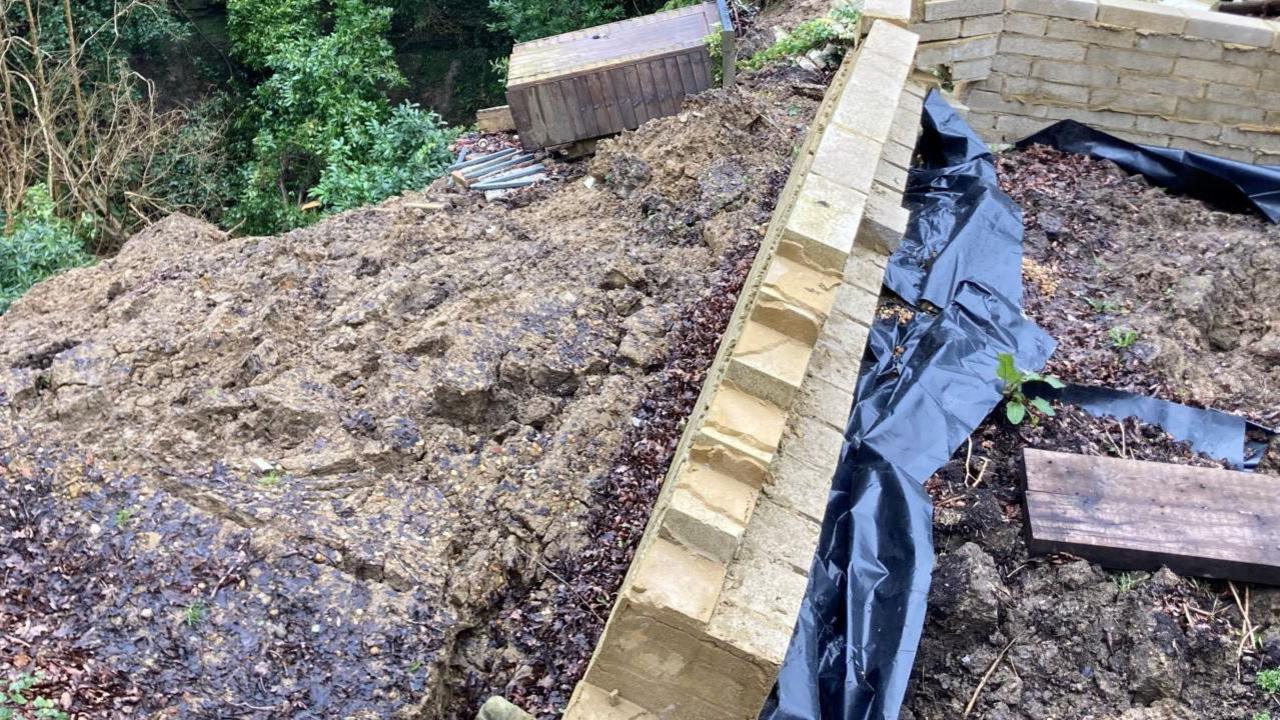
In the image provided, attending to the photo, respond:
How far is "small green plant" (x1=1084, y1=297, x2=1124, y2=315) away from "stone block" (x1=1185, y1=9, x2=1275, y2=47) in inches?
87.0

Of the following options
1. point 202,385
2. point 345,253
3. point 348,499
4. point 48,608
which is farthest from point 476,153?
point 48,608

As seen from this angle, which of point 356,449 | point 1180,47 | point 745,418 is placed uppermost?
point 1180,47

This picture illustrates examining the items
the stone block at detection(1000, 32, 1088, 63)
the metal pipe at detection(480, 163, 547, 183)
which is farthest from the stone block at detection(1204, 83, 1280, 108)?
the metal pipe at detection(480, 163, 547, 183)

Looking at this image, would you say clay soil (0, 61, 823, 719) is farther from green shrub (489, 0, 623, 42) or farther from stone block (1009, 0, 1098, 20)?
→ green shrub (489, 0, 623, 42)

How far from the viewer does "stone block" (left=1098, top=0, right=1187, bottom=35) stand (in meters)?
6.18

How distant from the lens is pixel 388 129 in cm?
1030

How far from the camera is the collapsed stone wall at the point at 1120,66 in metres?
6.23

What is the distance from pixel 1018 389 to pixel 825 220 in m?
1.71

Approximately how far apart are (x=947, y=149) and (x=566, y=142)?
3.54 m

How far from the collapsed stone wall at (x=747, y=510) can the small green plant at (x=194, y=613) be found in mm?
1519

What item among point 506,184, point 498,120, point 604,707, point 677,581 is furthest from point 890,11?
point 498,120

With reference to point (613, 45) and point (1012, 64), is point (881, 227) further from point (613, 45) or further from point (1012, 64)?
point (613, 45)

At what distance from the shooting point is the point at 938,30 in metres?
6.51

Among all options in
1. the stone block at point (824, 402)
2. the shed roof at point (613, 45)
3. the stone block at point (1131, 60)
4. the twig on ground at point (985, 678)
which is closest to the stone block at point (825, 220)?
the stone block at point (824, 402)
